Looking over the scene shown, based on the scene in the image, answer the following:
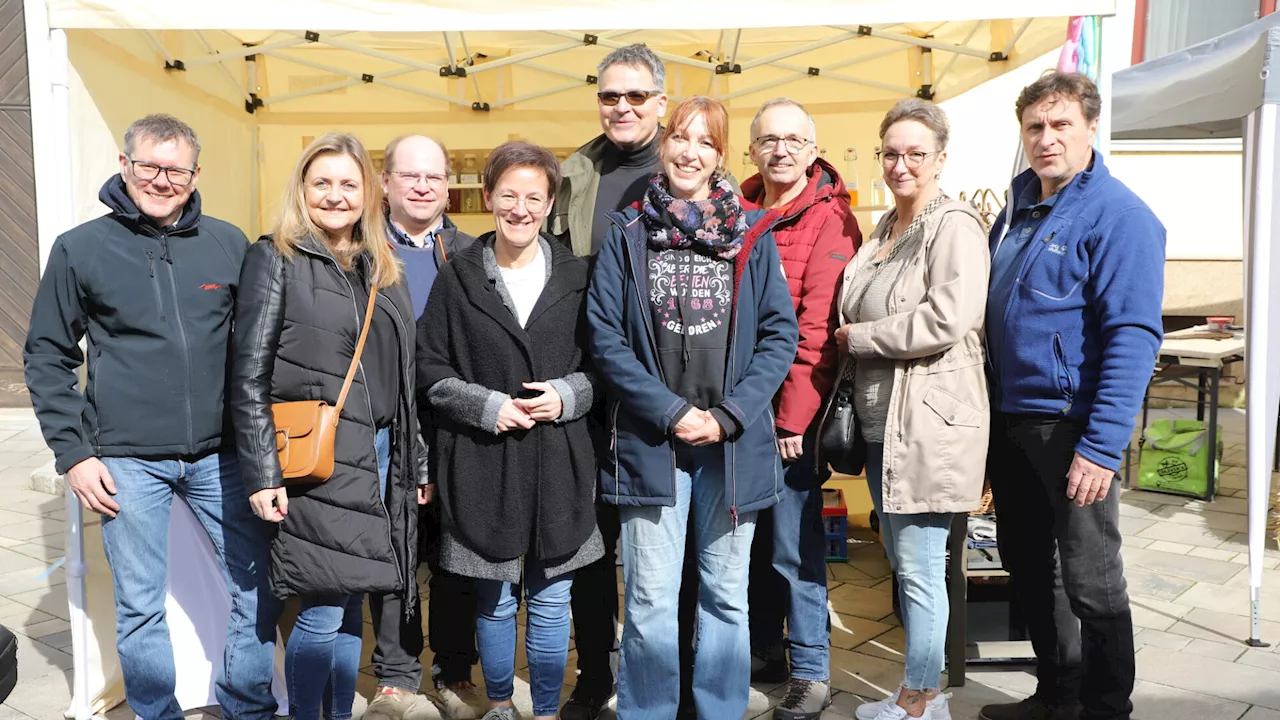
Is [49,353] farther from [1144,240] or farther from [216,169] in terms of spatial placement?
[1144,240]

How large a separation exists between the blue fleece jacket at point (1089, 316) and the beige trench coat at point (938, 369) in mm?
112

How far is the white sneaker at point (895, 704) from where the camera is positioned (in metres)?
2.75

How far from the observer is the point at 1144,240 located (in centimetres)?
245

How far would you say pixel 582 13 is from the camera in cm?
292

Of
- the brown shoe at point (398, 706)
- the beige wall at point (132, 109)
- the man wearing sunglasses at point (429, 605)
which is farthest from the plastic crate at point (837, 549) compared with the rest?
the beige wall at point (132, 109)

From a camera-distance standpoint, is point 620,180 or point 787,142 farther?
point 620,180

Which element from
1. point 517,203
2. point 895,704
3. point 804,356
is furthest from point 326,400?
point 895,704

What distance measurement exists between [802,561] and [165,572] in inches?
70.8

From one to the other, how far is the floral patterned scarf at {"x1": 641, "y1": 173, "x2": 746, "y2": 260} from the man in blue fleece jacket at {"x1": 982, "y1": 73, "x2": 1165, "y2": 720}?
0.76 m

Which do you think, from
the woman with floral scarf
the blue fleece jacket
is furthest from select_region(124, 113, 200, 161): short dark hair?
the blue fleece jacket

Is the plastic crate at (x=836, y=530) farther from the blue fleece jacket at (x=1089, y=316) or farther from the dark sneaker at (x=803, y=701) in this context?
the blue fleece jacket at (x=1089, y=316)

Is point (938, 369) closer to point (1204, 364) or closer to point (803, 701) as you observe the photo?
point (803, 701)

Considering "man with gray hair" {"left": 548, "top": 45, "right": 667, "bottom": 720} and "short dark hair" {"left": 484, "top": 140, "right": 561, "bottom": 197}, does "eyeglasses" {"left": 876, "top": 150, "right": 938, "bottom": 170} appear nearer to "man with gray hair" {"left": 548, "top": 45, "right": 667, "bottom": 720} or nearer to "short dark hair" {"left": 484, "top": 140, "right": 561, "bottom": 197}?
"man with gray hair" {"left": 548, "top": 45, "right": 667, "bottom": 720}

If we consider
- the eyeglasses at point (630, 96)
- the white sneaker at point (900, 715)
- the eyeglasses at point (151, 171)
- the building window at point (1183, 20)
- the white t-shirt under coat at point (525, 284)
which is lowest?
the white sneaker at point (900, 715)
